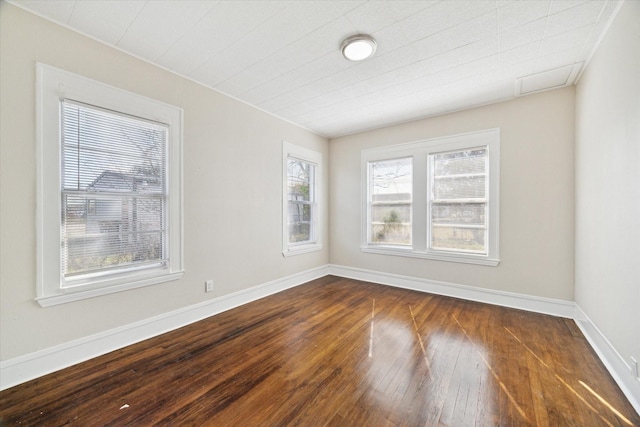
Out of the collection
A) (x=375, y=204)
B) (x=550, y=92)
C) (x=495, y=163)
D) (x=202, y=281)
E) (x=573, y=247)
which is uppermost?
(x=550, y=92)

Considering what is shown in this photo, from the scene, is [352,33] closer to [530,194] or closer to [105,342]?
[530,194]

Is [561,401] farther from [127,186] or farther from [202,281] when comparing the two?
[127,186]

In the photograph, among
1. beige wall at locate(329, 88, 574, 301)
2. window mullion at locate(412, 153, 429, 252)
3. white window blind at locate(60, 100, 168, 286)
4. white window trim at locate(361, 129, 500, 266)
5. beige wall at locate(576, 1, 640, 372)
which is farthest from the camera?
window mullion at locate(412, 153, 429, 252)

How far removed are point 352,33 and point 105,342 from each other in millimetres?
3403

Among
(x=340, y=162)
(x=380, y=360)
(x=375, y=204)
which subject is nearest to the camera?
(x=380, y=360)

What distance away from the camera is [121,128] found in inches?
95.3

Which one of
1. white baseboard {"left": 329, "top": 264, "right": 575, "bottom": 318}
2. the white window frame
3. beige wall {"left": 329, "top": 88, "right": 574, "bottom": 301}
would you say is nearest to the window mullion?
beige wall {"left": 329, "top": 88, "right": 574, "bottom": 301}

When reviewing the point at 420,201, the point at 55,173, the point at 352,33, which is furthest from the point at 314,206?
the point at 55,173

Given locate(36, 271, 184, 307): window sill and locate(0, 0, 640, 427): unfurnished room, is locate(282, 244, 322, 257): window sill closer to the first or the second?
locate(0, 0, 640, 427): unfurnished room

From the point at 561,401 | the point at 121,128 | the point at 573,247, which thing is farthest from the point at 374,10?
the point at 573,247

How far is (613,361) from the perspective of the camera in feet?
6.47

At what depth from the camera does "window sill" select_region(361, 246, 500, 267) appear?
3514mm

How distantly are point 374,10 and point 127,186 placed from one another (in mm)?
2601

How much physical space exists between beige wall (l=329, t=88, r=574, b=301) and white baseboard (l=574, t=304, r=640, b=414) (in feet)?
2.03
